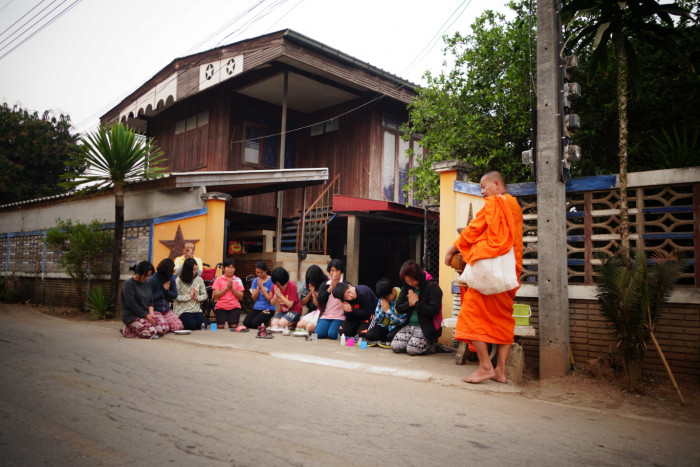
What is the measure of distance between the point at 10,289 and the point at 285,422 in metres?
16.5

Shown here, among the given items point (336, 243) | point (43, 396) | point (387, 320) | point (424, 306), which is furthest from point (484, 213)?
point (336, 243)

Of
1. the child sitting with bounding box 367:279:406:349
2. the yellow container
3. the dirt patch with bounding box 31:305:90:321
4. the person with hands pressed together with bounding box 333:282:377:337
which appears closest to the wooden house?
the dirt patch with bounding box 31:305:90:321

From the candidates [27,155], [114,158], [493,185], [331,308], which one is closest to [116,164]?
[114,158]

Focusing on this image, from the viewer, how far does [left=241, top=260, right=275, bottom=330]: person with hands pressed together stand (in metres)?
10.1

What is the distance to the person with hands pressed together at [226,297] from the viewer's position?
10195 mm

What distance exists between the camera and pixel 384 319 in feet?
26.3

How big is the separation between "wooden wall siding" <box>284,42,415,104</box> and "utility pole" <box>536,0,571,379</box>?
804cm

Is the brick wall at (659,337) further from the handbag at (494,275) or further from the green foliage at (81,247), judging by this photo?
the green foliage at (81,247)

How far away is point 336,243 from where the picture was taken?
57.4ft

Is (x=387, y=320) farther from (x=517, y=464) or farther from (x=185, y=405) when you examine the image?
(x=517, y=464)

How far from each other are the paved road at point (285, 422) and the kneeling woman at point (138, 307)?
7.95 feet

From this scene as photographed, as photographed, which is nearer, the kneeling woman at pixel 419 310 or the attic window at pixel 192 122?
the kneeling woman at pixel 419 310

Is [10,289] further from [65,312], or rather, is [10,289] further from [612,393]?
[612,393]

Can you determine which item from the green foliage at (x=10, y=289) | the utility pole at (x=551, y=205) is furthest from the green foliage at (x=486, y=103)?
the green foliage at (x=10, y=289)
